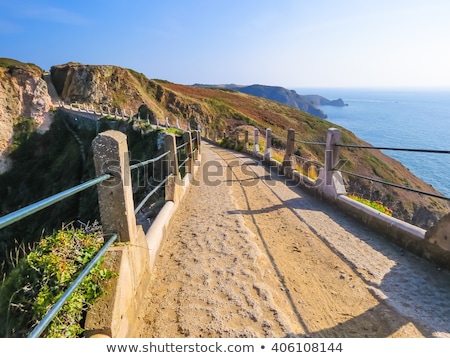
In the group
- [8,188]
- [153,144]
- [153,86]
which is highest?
[153,86]

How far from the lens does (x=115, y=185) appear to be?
2.57 meters

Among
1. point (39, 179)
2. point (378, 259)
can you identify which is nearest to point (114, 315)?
point (378, 259)

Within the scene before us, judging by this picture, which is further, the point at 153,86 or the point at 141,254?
the point at 153,86

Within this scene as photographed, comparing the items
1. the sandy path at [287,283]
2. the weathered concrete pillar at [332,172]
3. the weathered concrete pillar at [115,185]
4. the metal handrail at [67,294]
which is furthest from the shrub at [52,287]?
the weathered concrete pillar at [332,172]

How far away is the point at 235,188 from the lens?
8.58 metres

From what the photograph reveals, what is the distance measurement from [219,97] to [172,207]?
60.0 metres

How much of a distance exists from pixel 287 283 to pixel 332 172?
3.92 m

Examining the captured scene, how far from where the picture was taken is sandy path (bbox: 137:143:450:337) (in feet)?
9.35

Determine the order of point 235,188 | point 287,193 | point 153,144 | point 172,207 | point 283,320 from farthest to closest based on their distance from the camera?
1. point 153,144
2. point 235,188
3. point 287,193
4. point 172,207
5. point 283,320

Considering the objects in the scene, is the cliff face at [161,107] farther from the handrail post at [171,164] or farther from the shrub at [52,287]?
the shrub at [52,287]

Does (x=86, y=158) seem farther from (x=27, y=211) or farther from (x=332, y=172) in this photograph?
(x=27, y=211)

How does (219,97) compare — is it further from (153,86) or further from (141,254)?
(141,254)

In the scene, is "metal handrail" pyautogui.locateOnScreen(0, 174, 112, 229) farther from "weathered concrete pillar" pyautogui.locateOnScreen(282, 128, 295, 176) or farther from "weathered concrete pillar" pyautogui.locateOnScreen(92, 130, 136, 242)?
"weathered concrete pillar" pyautogui.locateOnScreen(282, 128, 295, 176)

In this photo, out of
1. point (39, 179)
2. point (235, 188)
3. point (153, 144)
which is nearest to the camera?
point (235, 188)
